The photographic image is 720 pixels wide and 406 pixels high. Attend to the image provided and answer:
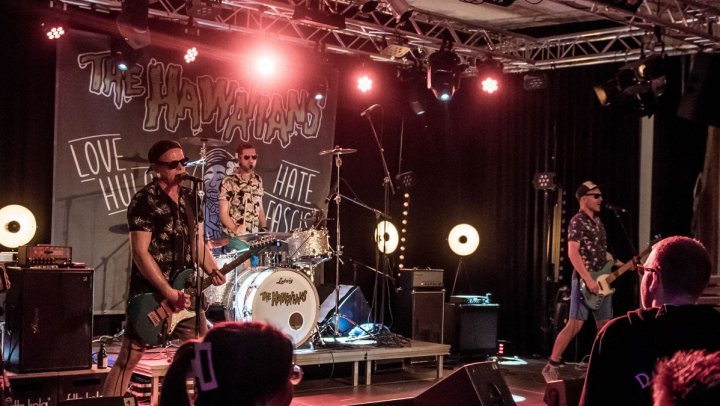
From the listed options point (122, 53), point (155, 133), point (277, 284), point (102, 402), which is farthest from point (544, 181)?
point (102, 402)

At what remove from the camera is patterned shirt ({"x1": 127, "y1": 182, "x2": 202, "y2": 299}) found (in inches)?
224

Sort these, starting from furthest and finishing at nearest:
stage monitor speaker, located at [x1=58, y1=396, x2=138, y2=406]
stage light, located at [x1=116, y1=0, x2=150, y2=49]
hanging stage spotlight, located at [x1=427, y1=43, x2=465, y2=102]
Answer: hanging stage spotlight, located at [x1=427, y1=43, x2=465, y2=102]
stage light, located at [x1=116, y1=0, x2=150, y2=49]
stage monitor speaker, located at [x1=58, y1=396, x2=138, y2=406]

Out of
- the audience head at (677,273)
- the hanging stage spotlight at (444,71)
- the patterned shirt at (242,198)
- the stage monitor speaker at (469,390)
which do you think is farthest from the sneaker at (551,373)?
the audience head at (677,273)

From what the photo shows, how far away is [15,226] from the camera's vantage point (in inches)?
334

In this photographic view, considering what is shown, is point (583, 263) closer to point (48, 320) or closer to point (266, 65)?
point (266, 65)

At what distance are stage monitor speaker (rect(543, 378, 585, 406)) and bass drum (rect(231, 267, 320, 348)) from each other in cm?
464

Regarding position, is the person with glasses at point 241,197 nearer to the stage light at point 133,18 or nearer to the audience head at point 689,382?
the stage light at point 133,18

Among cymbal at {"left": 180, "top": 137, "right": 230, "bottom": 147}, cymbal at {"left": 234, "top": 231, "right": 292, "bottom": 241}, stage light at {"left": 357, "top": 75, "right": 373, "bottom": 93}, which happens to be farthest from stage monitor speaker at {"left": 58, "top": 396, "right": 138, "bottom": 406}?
stage light at {"left": 357, "top": 75, "right": 373, "bottom": 93}

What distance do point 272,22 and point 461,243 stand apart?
13.5 feet

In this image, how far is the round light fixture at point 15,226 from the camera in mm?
8414

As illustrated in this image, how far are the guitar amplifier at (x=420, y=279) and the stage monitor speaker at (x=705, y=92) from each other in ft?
11.7

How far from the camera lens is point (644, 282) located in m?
3.55

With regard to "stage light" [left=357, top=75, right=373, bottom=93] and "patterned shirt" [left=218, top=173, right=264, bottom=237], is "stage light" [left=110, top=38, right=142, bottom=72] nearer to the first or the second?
"patterned shirt" [left=218, top=173, right=264, bottom=237]

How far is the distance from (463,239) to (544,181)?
56.1 inches
